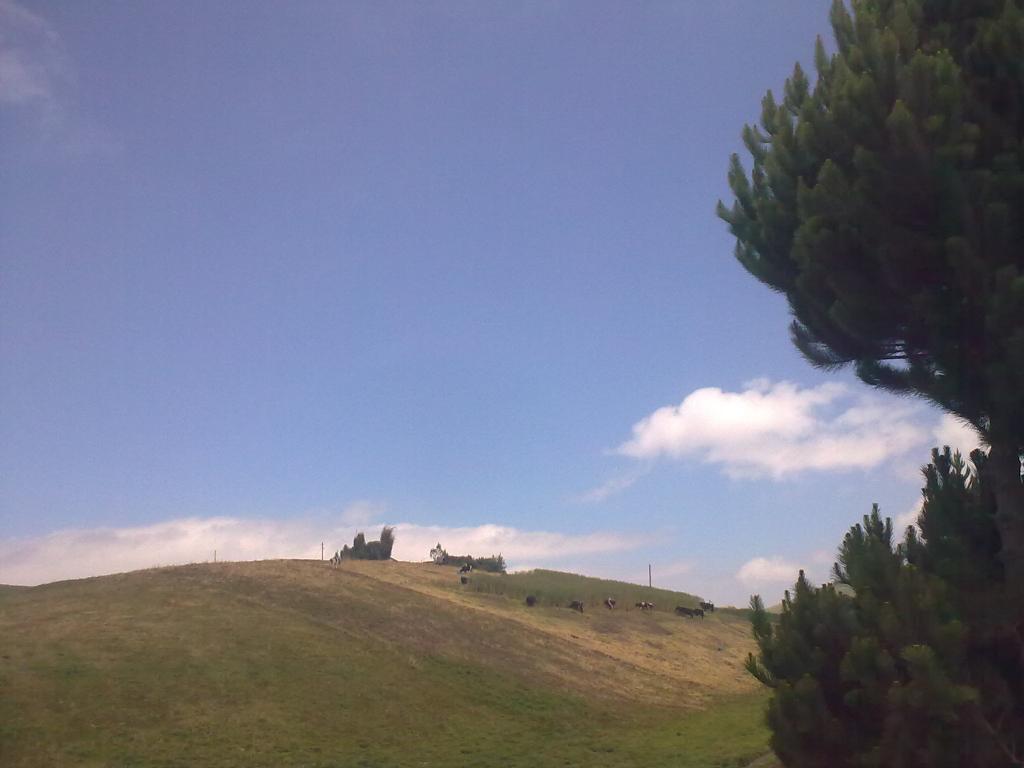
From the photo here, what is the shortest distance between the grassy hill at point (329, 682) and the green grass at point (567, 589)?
9630mm

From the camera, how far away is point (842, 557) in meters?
12.2

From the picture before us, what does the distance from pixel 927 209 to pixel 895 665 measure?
259 inches

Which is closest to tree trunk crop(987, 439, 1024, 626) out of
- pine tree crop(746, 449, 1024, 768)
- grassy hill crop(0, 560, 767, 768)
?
pine tree crop(746, 449, 1024, 768)

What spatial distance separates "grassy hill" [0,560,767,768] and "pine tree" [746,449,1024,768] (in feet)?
48.1

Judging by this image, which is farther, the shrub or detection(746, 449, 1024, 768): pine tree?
the shrub

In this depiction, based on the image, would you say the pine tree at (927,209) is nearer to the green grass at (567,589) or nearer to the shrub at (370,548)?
the green grass at (567,589)

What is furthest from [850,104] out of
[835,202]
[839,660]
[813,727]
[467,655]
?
[467,655]

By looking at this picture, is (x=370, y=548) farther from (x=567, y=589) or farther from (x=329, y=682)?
(x=329, y=682)

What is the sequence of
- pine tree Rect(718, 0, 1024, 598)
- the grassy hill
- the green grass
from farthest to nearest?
1. the green grass
2. the grassy hill
3. pine tree Rect(718, 0, 1024, 598)

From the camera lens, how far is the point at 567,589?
74.4 meters

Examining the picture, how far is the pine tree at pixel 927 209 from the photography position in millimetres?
11461

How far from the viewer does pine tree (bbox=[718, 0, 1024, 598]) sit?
451 inches

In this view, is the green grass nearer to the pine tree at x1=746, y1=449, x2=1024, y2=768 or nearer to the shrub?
the shrub

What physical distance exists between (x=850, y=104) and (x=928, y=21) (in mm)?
2784
